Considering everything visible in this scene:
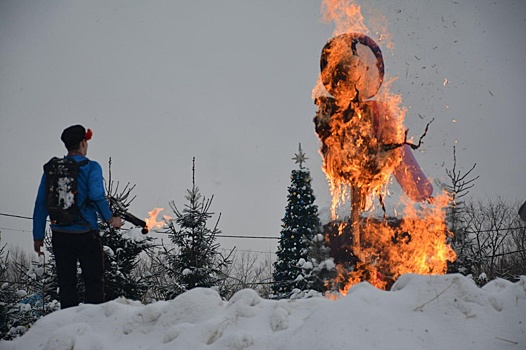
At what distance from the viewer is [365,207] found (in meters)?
8.55

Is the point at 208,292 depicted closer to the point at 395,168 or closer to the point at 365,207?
the point at 365,207

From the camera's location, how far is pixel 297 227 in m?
17.2

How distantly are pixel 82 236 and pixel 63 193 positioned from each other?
0.53m

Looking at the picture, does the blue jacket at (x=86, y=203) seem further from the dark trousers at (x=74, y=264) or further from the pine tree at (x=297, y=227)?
the pine tree at (x=297, y=227)

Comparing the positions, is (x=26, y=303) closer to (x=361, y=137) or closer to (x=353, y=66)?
(x=361, y=137)

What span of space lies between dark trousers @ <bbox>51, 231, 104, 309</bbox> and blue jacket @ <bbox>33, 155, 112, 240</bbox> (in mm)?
100

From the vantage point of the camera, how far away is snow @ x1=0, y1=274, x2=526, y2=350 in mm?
3748

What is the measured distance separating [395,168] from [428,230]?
1213 mm

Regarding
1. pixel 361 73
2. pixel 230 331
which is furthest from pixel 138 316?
pixel 361 73

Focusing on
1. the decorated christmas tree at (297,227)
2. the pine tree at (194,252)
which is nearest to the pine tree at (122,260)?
the pine tree at (194,252)

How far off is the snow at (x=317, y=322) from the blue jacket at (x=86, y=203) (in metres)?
1.15

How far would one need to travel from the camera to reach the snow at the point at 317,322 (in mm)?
3748

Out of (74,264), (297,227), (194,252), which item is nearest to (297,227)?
(297,227)

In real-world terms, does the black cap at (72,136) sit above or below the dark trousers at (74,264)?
above
